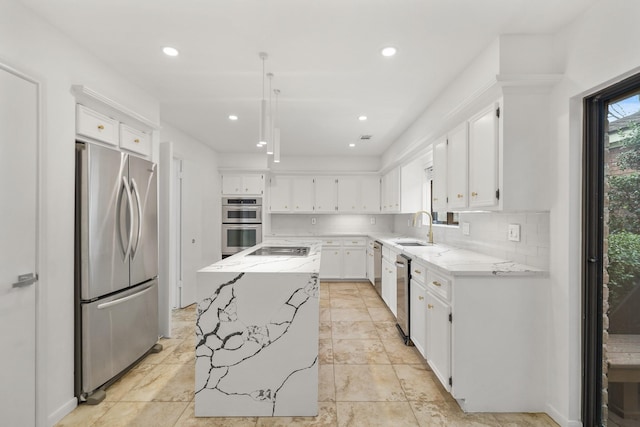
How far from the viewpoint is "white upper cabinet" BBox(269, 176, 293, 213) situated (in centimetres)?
600

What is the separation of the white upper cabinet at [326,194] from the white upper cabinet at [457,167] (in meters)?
3.36

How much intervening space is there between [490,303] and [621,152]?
3.71 ft

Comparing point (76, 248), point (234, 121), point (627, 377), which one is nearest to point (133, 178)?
point (76, 248)

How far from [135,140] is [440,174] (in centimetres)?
286

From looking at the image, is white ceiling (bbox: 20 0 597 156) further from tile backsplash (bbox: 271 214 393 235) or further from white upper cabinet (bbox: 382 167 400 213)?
tile backsplash (bbox: 271 214 393 235)

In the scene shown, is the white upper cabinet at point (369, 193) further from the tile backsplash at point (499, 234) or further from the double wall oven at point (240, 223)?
the double wall oven at point (240, 223)

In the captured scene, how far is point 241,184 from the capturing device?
563 centimetres

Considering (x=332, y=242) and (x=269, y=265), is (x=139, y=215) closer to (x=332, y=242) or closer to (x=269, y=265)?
(x=269, y=265)

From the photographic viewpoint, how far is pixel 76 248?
82.2 inches

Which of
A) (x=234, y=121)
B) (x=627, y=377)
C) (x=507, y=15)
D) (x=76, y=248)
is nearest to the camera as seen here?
(x=627, y=377)

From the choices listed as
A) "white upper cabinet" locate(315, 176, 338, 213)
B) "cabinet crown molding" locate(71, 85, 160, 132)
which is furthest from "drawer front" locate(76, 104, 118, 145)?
"white upper cabinet" locate(315, 176, 338, 213)

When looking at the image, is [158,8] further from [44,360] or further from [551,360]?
[551,360]

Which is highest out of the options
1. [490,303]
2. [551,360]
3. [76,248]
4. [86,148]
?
[86,148]

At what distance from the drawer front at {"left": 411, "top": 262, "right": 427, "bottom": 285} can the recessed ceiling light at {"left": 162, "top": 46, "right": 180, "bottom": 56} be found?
2.57 meters
